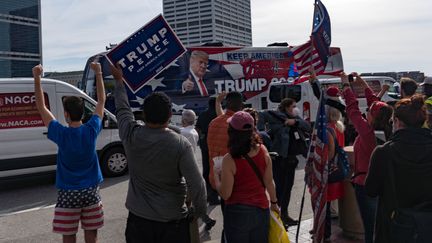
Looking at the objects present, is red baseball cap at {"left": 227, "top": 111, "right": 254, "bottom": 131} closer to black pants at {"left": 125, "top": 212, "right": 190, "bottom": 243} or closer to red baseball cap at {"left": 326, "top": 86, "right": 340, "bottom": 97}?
black pants at {"left": 125, "top": 212, "right": 190, "bottom": 243}

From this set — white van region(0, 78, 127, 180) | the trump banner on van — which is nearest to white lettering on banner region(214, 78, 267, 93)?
the trump banner on van

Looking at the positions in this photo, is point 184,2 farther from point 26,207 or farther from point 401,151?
point 401,151

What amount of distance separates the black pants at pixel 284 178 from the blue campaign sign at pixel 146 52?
6.86 ft

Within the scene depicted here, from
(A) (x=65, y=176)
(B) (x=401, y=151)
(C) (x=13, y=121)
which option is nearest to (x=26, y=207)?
(C) (x=13, y=121)

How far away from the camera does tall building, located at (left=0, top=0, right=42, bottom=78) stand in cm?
9975

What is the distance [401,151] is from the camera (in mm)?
2811

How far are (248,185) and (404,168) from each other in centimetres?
106

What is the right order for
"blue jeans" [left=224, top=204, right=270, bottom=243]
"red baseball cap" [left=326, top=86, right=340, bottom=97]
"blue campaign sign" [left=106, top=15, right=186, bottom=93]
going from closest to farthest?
1. "blue jeans" [left=224, top=204, right=270, bottom=243]
2. "blue campaign sign" [left=106, top=15, right=186, bottom=93]
3. "red baseball cap" [left=326, top=86, right=340, bottom=97]

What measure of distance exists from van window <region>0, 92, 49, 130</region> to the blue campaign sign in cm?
497

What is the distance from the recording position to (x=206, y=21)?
3250 cm

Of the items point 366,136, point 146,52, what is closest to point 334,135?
point 366,136

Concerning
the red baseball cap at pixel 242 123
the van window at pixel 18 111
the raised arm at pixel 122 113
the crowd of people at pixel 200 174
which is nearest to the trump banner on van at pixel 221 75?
the van window at pixel 18 111

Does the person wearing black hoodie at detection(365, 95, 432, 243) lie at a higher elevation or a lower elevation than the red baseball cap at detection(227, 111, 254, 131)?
lower

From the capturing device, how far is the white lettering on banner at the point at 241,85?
17.5 meters
